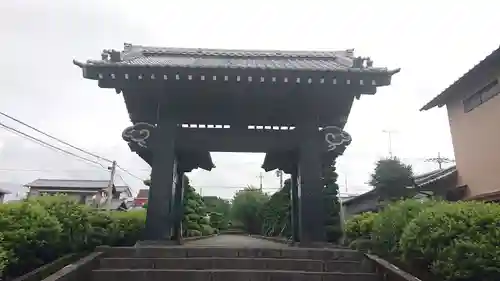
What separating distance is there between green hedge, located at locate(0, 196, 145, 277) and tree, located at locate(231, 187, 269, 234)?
19027 millimetres

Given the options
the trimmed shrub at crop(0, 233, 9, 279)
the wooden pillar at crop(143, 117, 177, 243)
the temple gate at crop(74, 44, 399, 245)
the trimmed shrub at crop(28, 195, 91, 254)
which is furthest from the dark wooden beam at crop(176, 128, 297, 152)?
the trimmed shrub at crop(0, 233, 9, 279)

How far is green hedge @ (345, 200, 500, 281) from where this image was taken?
4312 millimetres

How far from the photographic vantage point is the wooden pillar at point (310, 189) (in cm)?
789

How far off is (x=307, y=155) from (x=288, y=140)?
1.94 feet

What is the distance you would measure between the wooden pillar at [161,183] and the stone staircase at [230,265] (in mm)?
1135

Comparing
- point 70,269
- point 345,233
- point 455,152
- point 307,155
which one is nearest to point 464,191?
point 455,152

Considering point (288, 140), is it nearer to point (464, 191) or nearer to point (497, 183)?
point (497, 183)

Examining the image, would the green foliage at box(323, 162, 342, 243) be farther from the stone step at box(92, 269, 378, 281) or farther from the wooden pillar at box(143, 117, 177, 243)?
the stone step at box(92, 269, 378, 281)

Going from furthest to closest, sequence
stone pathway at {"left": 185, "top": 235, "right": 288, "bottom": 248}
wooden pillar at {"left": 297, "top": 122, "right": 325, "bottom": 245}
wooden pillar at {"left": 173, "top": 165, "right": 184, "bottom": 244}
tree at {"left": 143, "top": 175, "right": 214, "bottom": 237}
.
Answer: tree at {"left": 143, "top": 175, "right": 214, "bottom": 237}, wooden pillar at {"left": 173, "top": 165, "right": 184, "bottom": 244}, stone pathway at {"left": 185, "top": 235, "right": 288, "bottom": 248}, wooden pillar at {"left": 297, "top": 122, "right": 325, "bottom": 245}

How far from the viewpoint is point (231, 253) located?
6578 millimetres

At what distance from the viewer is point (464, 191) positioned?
13617mm

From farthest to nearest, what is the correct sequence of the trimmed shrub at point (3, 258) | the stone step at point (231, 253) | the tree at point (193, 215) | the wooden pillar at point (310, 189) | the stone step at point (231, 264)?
the tree at point (193, 215) → the wooden pillar at point (310, 189) → the stone step at point (231, 253) → the stone step at point (231, 264) → the trimmed shrub at point (3, 258)

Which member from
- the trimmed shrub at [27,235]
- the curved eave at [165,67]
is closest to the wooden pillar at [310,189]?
the curved eave at [165,67]

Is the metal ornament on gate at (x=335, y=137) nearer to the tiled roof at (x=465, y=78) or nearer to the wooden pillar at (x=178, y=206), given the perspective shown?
the wooden pillar at (x=178, y=206)
